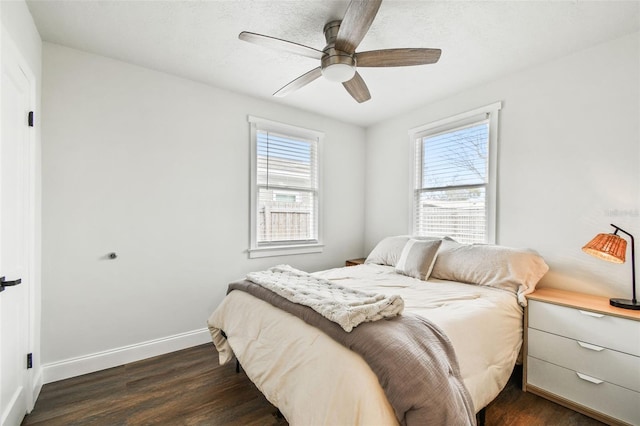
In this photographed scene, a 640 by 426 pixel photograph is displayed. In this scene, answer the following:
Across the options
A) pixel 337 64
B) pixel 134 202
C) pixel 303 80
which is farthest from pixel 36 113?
pixel 337 64

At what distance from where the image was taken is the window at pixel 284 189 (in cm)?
337

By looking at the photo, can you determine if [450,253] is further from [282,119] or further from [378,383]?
[282,119]

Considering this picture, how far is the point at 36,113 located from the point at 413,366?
2.86 m

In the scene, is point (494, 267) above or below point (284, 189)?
below

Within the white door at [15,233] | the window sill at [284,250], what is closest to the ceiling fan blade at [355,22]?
the white door at [15,233]

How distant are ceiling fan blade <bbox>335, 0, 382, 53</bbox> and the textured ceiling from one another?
10.8 inches

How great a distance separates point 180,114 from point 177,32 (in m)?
0.85

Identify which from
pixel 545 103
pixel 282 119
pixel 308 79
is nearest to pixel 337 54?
pixel 308 79

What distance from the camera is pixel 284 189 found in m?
3.58

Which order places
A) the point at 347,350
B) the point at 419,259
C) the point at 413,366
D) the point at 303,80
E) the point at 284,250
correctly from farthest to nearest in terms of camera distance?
1. the point at 284,250
2. the point at 419,259
3. the point at 303,80
4. the point at 347,350
5. the point at 413,366

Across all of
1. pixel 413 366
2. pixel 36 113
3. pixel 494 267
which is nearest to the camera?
pixel 413 366

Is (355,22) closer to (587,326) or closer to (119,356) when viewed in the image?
(587,326)

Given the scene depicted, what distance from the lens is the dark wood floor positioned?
1841 mm

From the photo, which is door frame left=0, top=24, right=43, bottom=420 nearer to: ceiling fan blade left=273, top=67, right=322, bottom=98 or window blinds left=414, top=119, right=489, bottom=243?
ceiling fan blade left=273, top=67, right=322, bottom=98
